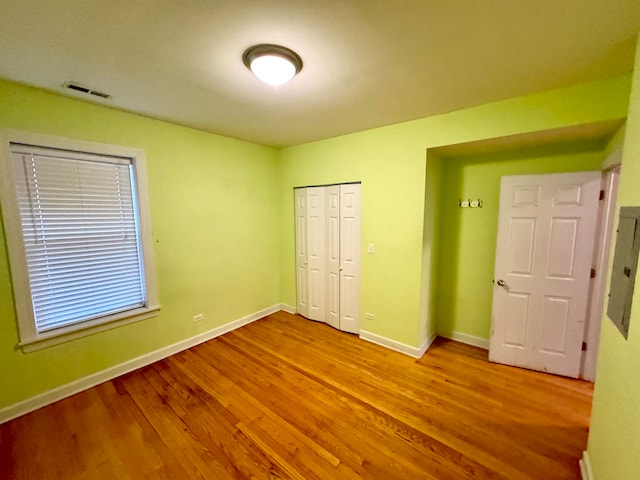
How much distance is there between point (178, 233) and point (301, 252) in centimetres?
167

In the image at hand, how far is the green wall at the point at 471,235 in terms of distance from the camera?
2.61 metres

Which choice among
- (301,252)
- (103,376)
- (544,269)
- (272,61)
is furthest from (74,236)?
(544,269)

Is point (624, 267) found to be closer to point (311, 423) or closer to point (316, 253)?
point (311, 423)

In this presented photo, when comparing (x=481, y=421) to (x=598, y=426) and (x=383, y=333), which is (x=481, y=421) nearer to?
(x=598, y=426)

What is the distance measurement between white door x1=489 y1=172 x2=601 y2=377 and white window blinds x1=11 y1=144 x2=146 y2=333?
3.73 m

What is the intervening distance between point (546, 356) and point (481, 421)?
1.16 m

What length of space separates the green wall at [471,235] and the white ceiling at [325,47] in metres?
0.84

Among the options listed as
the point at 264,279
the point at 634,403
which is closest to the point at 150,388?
the point at 264,279

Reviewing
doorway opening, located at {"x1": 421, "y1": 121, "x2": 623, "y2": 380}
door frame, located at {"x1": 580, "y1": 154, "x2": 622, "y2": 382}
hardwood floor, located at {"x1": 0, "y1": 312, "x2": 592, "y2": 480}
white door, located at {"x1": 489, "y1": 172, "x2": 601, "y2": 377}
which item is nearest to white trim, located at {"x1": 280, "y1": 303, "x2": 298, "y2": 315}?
hardwood floor, located at {"x1": 0, "y1": 312, "x2": 592, "y2": 480}

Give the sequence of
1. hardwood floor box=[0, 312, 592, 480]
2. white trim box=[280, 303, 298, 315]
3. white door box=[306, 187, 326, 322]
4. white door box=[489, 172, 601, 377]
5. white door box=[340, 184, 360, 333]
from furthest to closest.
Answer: white trim box=[280, 303, 298, 315]
white door box=[306, 187, 326, 322]
white door box=[340, 184, 360, 333]
white door box=[489, 172, 601, 377]
hardwood floor box=[0, 312, 592, 480]

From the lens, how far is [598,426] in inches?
53.2

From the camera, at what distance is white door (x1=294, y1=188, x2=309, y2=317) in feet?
12.0

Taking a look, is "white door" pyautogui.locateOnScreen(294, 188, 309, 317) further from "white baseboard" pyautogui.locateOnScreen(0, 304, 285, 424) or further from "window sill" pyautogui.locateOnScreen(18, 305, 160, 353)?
"window sill" pyautogui.locateOnScreen(18, 305, 160, 353)

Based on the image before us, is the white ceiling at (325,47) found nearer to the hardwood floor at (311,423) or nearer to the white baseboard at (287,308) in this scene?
the hardwood floor at (311,423)
